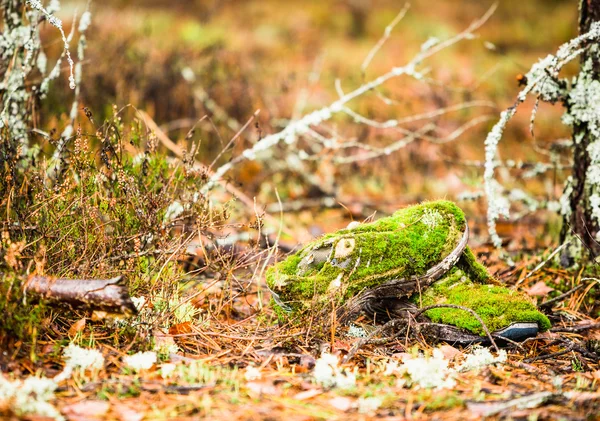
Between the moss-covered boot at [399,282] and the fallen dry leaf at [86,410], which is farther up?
the moss-covered boot at [399,282]

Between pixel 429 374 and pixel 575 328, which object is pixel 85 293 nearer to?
pixel 429 374

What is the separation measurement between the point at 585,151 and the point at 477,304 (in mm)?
1557

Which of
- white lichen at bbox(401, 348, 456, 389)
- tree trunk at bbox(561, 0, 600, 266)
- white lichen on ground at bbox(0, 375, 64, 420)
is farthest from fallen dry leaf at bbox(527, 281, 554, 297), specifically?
white lichen on ground at bbox(0, 375, 64, 420)

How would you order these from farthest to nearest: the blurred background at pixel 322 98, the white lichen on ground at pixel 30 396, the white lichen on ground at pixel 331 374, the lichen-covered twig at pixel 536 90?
the blurred background at pixel 322 98, the lichen-covered twig at pixel 536 90, the white lichen on ground at pixel 331 374, the white lichen on ground at pixel 30 396

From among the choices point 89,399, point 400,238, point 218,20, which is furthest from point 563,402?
point 218,20

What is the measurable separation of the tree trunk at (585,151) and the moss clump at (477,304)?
0.83 m

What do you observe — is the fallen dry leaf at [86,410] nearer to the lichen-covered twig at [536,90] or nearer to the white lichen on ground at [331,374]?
the white lichen on ground at [331,374]

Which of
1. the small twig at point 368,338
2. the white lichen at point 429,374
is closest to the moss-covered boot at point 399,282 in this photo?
the small twig at point 368,338

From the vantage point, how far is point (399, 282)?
2.87 meters

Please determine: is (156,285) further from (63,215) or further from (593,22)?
(593,22)

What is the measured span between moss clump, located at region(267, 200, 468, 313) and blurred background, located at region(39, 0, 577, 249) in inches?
13.6

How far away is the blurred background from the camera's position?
20.0 ft

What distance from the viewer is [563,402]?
214 cm

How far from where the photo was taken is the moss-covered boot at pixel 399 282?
2.79m
